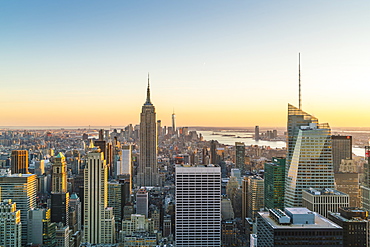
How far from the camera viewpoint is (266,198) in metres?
18.0

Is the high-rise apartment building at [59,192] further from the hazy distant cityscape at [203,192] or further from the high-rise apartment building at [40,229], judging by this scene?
the high-rise apartment building at [40,229]

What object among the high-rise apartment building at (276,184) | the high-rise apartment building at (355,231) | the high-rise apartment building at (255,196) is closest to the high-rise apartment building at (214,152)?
the high-rise apartment building at (255,196)

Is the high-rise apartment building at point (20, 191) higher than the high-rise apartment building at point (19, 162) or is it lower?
lower

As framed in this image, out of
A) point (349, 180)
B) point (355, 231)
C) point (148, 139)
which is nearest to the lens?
point (355, 231)

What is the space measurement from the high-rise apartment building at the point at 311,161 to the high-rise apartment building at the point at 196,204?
3118 millimetres

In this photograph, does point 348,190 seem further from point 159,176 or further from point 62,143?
point 159,176

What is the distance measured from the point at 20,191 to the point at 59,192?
271 cm

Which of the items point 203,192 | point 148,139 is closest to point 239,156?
point 203,192

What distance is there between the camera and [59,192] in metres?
20.1

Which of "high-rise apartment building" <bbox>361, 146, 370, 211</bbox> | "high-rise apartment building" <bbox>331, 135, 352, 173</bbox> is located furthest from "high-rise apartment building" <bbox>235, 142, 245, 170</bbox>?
"high-rise apartment building" <bbox>361, 146, 370, 211</bbox>

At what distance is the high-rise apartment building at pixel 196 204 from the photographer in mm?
15617

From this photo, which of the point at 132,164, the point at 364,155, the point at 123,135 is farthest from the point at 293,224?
the point at 132,164

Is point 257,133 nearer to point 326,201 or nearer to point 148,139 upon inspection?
point 326,201

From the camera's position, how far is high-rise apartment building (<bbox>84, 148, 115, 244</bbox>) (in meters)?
17.7
